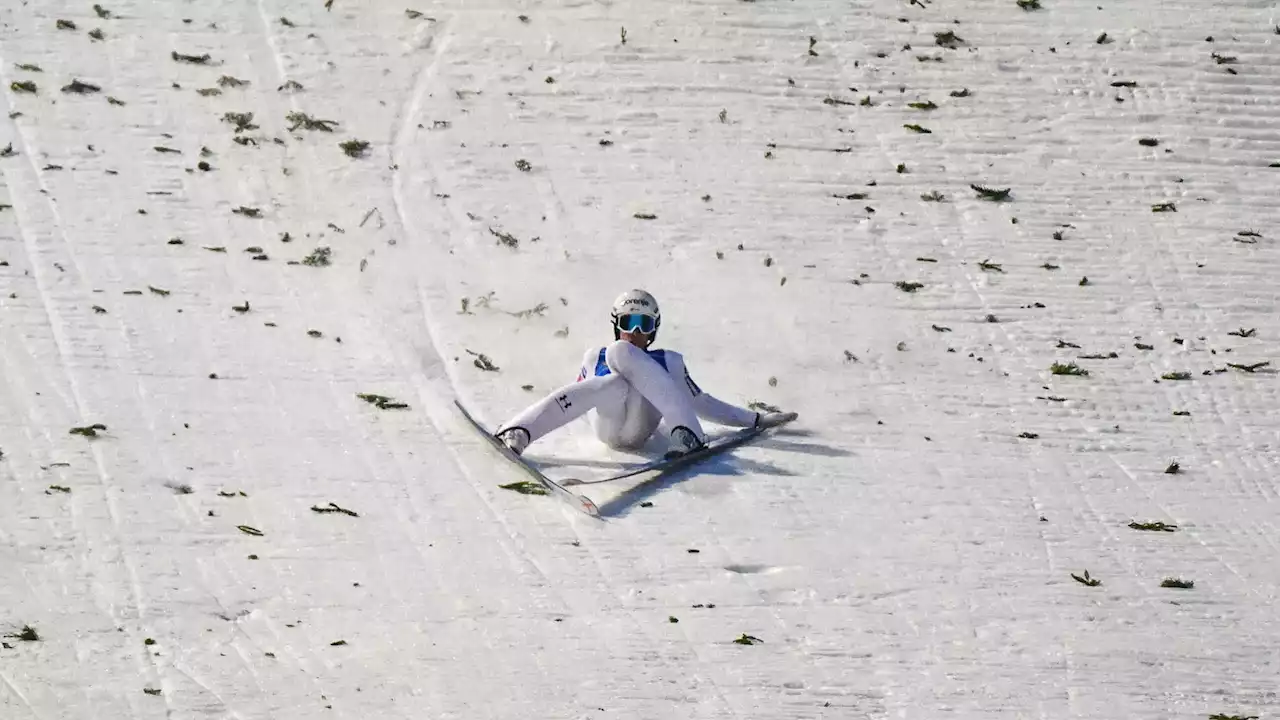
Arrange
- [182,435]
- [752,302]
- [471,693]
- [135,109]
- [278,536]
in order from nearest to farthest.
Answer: [471,693] < [278,536] < [182,435] < [752,302] < [135,109]

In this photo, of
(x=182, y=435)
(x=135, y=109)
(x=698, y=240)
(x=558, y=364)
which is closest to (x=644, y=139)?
(x=698, y=240)

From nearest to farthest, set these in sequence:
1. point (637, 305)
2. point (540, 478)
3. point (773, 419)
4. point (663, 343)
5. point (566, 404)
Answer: point (540, 478), point (566, 404), point (637, 305), point (773, 419), point (663, 343)

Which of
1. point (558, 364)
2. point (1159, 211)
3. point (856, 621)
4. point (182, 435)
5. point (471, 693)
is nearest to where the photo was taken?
point (471, 693)

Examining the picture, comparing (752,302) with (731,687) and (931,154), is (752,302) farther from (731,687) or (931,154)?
(731,687)

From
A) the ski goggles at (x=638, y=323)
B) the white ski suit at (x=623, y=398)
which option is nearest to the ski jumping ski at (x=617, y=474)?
the white ski suit at (x=623, y=398)

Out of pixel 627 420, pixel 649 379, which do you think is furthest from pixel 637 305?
pixel 627 420

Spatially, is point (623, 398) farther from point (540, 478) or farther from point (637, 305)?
point (540, 478)
